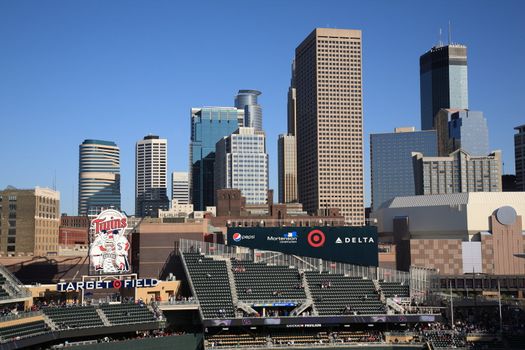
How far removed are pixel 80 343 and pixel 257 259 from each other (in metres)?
25.9

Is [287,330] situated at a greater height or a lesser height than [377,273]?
lesser

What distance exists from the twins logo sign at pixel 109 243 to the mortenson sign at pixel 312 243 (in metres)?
20.4

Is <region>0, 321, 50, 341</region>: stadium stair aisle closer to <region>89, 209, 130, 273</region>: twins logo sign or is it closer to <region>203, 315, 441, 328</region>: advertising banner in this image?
<region>89, 209, 130, 273</region>: twins logo sign

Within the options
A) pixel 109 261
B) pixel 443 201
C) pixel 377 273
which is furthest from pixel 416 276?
pixel 443 201

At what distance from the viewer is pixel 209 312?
75.8 m

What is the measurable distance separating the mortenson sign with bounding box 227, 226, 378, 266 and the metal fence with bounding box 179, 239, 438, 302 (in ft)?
19.7

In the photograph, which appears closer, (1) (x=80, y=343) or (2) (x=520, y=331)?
(1) (x=80, y=343)

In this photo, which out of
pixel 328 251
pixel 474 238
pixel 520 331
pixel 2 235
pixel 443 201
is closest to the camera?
pixel 520 331

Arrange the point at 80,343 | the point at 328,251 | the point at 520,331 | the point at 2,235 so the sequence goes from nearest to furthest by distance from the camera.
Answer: the point at 80,343 < the point at 520,331 < the point at 328,251 < the point at 2,235

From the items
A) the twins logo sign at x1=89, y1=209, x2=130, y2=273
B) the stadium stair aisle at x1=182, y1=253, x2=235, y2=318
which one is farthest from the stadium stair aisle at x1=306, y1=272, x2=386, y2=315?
the twins logo sign at x1=89, y1=209, x2=130, y2=273

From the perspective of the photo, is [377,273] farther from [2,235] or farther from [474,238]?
[2,235]

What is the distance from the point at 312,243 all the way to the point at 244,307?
19517 mm

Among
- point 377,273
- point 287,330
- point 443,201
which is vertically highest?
point 443,201

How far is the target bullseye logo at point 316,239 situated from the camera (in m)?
93.9
